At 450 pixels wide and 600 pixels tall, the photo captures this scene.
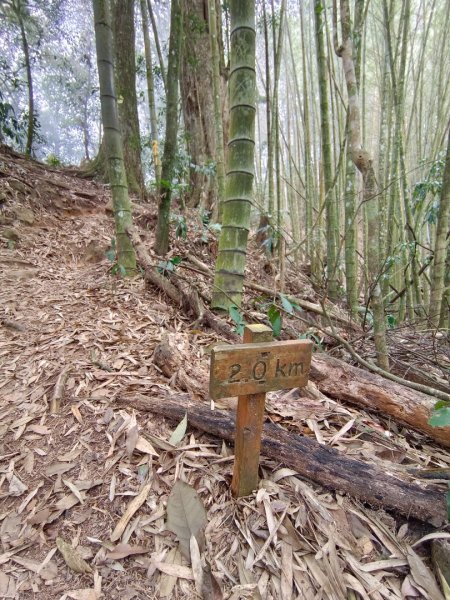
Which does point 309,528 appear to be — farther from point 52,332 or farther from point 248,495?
point 52,332

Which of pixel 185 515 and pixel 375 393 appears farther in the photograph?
pixel 375 393

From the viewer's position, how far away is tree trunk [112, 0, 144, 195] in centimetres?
477

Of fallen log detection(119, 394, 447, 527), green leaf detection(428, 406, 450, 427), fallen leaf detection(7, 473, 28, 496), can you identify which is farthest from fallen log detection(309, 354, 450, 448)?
fallen leaf detection(7, 473, 28, 496)

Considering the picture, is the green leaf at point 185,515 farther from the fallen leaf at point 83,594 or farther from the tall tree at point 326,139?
the tall tree at point 326,139

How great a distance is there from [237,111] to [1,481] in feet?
6.61

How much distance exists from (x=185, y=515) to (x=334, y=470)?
0.50m

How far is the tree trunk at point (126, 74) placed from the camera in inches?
188

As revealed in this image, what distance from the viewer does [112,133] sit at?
2.41 m

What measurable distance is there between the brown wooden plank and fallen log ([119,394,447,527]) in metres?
0.31

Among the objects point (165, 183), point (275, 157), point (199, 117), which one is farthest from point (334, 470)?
point (199, 117)

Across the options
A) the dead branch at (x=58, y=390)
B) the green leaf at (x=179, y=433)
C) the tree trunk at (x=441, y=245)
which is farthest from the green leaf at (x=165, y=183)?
the tree trunk at (x=441, y=245)

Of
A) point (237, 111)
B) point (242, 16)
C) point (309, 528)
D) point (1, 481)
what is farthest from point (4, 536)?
point (242, 16)

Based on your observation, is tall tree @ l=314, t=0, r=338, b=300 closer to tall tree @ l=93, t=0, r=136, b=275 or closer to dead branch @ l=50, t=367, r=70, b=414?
tall tree @ l=93, t=0, r=136, b=275

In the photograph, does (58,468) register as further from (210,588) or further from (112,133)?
(112,133)
